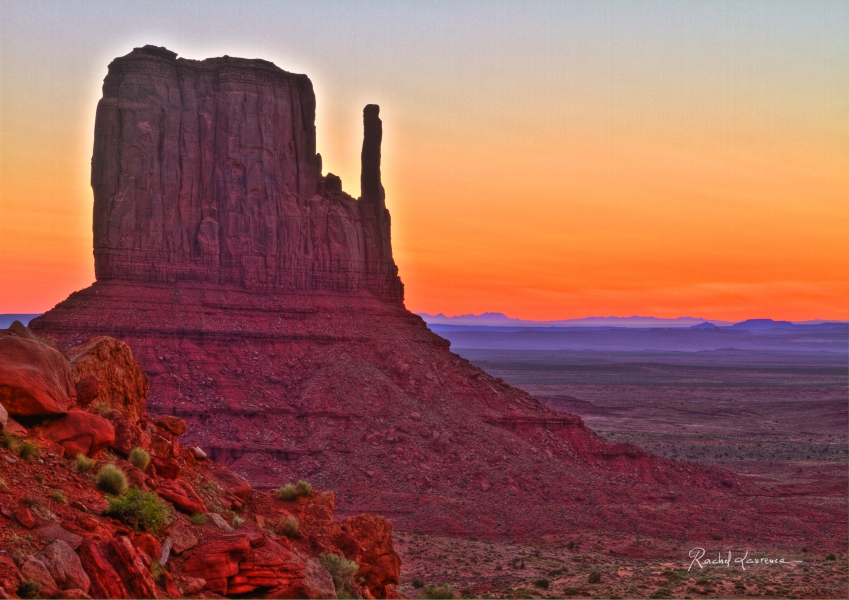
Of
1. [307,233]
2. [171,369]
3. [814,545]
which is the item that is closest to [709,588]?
[814,545]

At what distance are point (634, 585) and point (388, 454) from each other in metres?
21.2

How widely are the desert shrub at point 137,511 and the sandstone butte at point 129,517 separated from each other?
0.09ft

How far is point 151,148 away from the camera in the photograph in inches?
2635

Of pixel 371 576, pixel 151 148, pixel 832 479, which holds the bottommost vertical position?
pixel 832 479

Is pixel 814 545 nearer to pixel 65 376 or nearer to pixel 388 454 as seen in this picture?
pixel 388 454

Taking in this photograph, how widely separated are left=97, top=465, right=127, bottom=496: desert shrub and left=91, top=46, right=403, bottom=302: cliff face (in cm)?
5099

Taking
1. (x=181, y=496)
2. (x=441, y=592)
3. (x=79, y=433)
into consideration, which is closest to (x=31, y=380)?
(x=79, y=433)

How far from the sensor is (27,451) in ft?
49.5

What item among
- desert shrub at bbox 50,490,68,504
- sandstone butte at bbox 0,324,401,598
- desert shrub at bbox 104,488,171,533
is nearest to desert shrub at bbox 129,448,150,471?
sandstone butte at bbox 0,324,401,598

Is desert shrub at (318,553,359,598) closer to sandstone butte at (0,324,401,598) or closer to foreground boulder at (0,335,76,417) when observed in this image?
sandstone butte at (0,324,401,598)

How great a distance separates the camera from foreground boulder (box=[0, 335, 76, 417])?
1600 centimetres

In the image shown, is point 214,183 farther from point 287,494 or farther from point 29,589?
point 29,589
